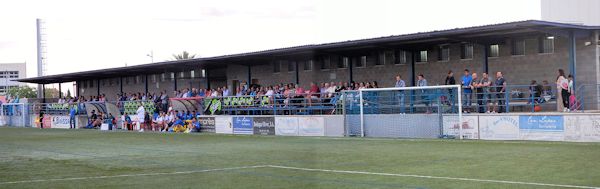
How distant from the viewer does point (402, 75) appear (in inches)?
1406

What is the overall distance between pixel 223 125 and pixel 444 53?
36.1ft

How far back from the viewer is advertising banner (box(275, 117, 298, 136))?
29812mm

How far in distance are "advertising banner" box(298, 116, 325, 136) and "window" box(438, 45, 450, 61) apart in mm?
8693

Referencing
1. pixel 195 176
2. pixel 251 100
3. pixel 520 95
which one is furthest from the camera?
pixel 251 100

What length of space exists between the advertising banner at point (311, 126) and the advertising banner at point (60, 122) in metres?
25.2

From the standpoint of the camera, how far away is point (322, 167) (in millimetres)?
14047

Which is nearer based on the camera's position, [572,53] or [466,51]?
[572,53]

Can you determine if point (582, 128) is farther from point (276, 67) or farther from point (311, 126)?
point (276, 67)

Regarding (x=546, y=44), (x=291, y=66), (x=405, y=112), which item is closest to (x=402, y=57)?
(x=546, y=44)

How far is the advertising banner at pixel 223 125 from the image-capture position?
110 ft

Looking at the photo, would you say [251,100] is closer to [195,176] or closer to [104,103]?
[104,103]

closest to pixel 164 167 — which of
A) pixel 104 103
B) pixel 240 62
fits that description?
pixel 240 62

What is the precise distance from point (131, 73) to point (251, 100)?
22.9 metres

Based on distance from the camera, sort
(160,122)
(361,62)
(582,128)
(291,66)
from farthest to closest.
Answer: (291,66) → (160,122) → (361,62) → (582,128)
